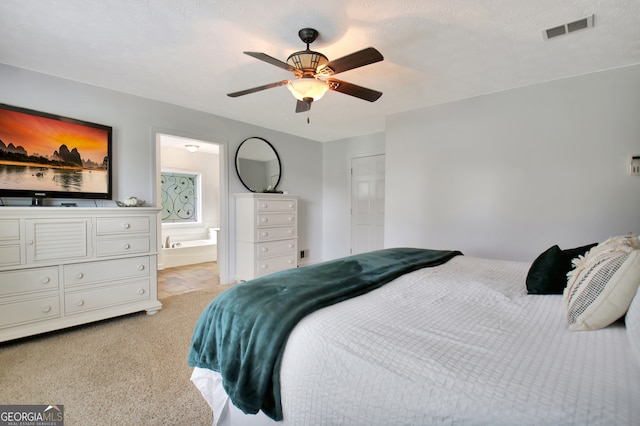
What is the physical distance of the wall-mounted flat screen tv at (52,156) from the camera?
2.39m

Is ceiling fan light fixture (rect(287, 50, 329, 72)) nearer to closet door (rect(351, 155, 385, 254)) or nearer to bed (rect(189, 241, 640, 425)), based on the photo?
bed (rect(189, 241, 640, 425))

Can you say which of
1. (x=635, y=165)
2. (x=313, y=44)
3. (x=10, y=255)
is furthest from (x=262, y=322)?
(x=635, y=165)

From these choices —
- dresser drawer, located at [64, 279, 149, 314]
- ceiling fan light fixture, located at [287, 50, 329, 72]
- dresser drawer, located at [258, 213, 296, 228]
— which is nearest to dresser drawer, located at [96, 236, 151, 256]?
dresser drawer, located at [64, 279, 149, 314]

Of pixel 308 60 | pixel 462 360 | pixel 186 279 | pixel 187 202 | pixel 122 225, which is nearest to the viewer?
pixel 462 360

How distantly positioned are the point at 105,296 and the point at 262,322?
2362 mm

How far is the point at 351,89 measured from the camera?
85.5 inches

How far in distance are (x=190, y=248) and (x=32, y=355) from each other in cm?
330

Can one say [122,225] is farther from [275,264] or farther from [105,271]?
[275,264]

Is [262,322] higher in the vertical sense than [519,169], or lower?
lower

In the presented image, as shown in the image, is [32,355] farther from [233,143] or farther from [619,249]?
[619,249]

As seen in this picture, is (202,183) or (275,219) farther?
(202,183)

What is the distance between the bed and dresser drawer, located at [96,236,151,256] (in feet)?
6.11

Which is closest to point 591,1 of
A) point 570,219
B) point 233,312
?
point 570,219

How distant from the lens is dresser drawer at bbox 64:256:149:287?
2484mm
